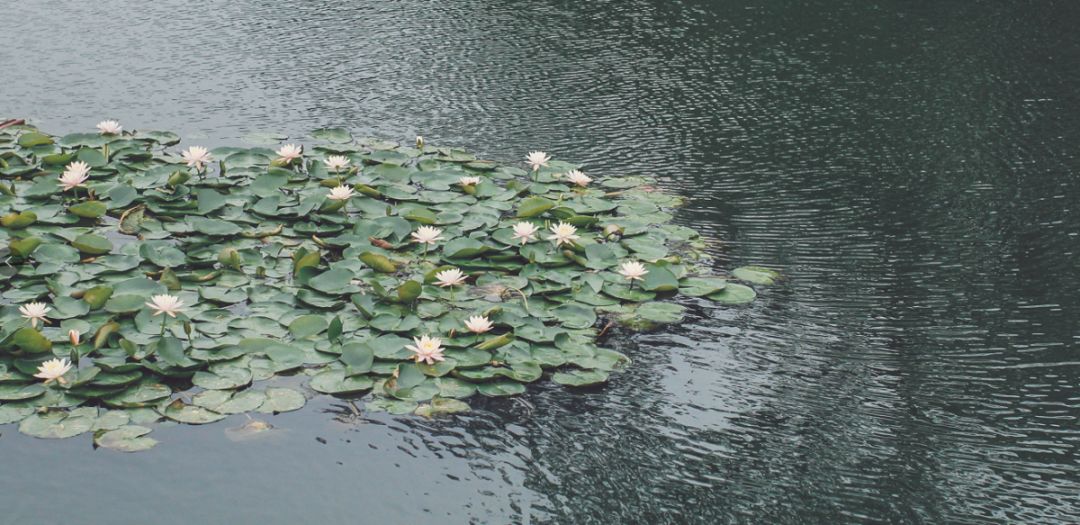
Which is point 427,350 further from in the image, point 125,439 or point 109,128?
point 109,128

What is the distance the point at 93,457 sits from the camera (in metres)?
2.45

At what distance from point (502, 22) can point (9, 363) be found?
3489 mm

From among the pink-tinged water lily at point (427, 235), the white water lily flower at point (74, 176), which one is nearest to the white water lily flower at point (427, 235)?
the pink-tinged water lily at point (427, 235)

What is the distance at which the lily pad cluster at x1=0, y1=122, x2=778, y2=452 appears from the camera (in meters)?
2.65

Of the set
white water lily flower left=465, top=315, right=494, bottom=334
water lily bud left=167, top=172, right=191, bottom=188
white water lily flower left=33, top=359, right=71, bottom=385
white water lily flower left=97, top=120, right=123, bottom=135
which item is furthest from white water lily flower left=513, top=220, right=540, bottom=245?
white water lily flower left=97, top=120, right=123, bottom=135

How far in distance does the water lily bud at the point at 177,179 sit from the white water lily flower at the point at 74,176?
265 mm

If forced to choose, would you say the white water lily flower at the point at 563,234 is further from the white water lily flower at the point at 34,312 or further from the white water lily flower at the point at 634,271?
the white water lily flower at the point at 34,312

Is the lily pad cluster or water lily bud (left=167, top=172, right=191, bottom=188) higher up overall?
water lily bud (left=167, top=172, right=191, bottom=188)

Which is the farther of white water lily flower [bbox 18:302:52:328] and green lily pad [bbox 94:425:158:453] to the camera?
Result: white water lily flower [bbox 18:302:52:328]

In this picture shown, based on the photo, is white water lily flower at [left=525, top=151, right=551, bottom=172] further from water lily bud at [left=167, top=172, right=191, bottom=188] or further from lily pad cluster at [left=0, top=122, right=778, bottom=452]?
water lily bud at [left=167, top=172, right=191, bottom=188]

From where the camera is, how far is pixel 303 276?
120 inches

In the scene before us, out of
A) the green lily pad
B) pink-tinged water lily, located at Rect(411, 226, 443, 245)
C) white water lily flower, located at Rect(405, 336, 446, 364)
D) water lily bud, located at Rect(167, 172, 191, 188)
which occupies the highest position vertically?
water lily bud, located at Rect(167, 172, 191, 188)

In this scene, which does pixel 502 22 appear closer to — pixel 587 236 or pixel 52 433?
pixel 587 236

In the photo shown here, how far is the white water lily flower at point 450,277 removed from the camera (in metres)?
3.01
